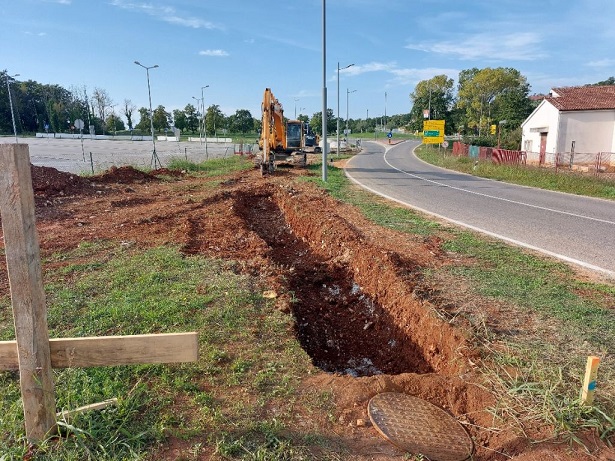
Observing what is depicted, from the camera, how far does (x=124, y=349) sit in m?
2.82

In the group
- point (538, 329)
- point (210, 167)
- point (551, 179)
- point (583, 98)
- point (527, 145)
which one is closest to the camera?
point (538, 329)

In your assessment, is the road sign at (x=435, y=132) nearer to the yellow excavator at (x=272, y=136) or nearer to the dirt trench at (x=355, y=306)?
the yellow excavator at (x=272, y=136)

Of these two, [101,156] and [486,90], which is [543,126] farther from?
[486,90]

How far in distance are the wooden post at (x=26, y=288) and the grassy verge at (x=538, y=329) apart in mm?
3194

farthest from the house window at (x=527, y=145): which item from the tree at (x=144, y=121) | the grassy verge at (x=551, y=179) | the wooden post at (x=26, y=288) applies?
the tree at (x=144, y=121)

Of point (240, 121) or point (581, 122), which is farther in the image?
point (240, 121)

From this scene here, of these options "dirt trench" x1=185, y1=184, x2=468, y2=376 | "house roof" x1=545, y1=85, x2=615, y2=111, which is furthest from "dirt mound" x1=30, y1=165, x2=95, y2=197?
"house roof" x1=545, y1=85, x2=615, y2=111

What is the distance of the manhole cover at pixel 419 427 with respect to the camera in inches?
118

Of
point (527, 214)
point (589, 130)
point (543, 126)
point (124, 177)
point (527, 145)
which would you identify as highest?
point (543, 126)

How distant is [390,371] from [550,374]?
1.77 metres

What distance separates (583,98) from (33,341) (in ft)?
132

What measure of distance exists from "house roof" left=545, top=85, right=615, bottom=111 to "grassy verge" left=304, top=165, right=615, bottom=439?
31054mm

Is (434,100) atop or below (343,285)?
atop

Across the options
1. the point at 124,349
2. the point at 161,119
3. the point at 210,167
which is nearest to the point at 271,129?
the point at 210,167
